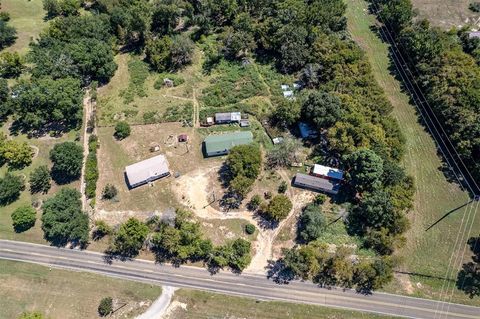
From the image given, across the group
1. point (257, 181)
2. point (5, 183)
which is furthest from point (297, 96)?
point (5, 183)

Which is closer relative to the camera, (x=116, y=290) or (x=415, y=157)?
(x=116, y=290)

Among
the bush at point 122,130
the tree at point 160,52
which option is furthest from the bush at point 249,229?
the tree at point 160,52

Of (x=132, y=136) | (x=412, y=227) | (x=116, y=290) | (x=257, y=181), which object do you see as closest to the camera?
(x=116, y=290)

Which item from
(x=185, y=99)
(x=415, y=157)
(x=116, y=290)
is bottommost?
(x=116, y=290)

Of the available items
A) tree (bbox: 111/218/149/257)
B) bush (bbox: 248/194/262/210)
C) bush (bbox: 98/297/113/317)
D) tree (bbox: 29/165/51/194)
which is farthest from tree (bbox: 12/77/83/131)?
bush (bbox: 248/194/262/210)

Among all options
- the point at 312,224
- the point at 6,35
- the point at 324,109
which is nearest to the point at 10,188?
the point at 6,35

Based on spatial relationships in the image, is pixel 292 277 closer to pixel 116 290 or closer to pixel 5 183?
pixel 116 290

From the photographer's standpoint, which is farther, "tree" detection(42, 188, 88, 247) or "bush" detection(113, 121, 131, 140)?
"bush" detection(113, 121, 131, 140)

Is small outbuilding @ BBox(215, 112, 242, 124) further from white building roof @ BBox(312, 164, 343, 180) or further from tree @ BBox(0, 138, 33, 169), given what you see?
tree @ BBox(0, 138, 33, 169)
